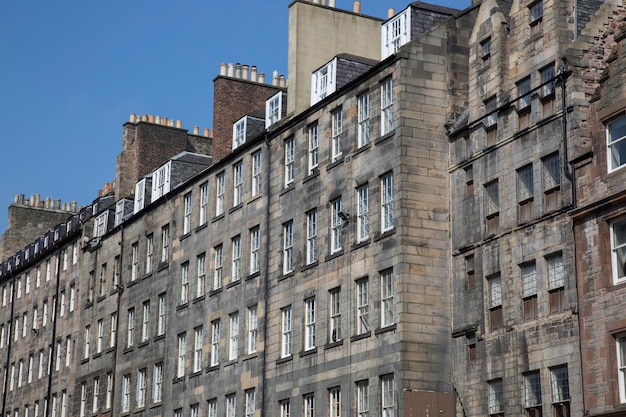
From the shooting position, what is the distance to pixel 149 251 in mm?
62750

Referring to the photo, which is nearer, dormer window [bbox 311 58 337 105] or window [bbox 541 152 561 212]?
window [bbox 541 152 561 212]

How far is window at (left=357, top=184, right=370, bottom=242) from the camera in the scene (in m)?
45.7

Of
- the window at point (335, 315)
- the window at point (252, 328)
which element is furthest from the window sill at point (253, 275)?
the window at point (335, 315)

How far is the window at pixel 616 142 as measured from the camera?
35.9 m

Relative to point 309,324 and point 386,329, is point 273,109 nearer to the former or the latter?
point 309,324

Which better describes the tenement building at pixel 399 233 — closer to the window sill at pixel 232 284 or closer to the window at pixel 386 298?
the window at pixel 386 298

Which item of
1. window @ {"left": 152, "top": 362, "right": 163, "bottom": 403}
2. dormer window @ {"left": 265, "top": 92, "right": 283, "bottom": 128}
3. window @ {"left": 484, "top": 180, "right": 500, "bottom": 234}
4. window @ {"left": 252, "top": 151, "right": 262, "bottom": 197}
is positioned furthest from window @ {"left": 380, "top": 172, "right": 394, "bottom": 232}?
window @ {"left": 152, "top": 362, "right": 163, "bottom": 403}

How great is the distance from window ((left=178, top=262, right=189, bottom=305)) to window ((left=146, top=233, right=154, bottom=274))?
13.0ft

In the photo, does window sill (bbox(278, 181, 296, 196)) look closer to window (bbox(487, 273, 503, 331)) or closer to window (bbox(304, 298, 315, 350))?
window (bbox(304, 298, 315, 350))

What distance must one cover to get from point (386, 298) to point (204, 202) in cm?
1612

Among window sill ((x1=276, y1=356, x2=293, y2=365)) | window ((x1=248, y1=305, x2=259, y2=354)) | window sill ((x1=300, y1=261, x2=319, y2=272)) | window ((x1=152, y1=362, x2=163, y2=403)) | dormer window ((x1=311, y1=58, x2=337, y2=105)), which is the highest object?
dormer window ((x1=311, y1=58, x2=337, y2=105))

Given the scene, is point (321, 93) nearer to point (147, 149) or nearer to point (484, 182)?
point (484, 182)

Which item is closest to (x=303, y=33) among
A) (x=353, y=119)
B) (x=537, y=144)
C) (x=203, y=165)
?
(x=353, y=119)

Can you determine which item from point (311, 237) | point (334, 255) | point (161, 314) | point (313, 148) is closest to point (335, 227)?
point (334, 255)
